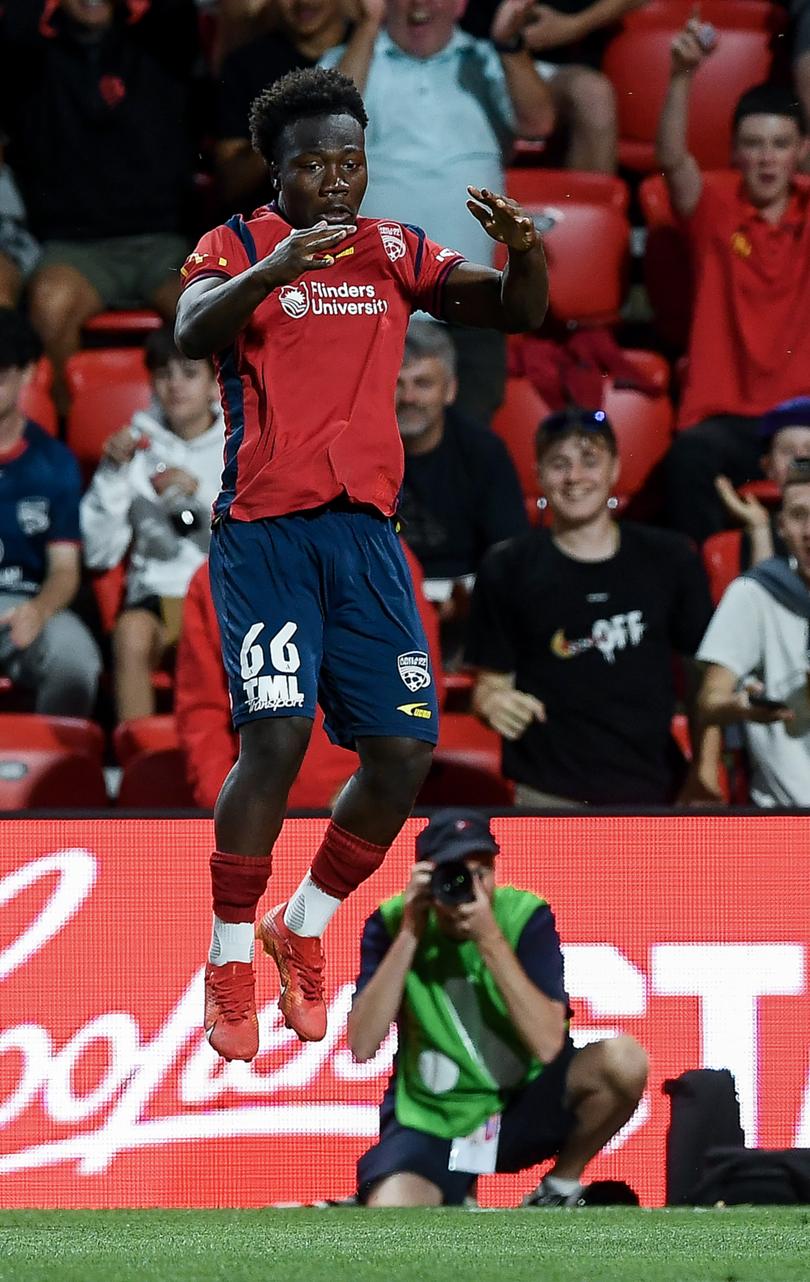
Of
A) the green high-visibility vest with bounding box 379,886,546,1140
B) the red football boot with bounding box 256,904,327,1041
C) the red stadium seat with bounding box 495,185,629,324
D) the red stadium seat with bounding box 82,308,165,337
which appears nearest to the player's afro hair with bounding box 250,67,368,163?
the red football boot with bounding box 256,904,327,1041

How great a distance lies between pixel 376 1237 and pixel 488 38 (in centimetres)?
602

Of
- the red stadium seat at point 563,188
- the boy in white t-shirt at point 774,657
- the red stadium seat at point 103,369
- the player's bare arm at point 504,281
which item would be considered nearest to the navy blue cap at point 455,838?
the boy in white t-shirt at point 774,657

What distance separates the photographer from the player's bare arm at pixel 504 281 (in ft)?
13.2

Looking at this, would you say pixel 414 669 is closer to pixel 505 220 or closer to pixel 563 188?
pixel 505 220

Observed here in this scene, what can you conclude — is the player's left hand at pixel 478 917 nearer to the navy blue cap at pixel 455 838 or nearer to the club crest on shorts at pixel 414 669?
the navy blue cap at pixel 455 838

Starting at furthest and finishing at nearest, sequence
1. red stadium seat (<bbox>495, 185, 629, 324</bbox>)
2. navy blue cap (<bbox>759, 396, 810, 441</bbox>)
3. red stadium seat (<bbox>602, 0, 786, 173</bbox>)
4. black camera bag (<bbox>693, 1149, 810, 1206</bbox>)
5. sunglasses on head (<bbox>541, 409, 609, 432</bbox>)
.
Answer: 1. red stadium seat (<bbox>602, 0, 786, 173</bbox>)
2. red stadium seat (<bbox>495, 185, 629, 324</bbox>)
3. navy blue cap (<bbox>759, 396, 810, 441</bbox>)
4. sunglasses on head (<bbox>541, 409, 609, 432</bbox>)
5. black camera bag (<bbox>693, 1149, 810, 1206</bbox>)

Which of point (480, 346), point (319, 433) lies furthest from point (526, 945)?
point (480, 346)

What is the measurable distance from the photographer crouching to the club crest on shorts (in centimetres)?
110

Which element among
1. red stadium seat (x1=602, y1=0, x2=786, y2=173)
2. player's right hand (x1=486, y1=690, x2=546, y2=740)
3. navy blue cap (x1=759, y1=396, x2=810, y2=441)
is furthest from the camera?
red stadium seat (x1=602, y1=0, x2=786, y2=173)

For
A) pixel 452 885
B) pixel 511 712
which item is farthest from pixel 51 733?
pixel 452 885

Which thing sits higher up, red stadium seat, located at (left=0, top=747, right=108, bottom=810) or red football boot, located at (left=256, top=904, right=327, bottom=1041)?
red football boot, located at (left=256, top=904, right=327, bottom=1041)

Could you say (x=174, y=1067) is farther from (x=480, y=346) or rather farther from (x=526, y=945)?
(x=480, y=346)

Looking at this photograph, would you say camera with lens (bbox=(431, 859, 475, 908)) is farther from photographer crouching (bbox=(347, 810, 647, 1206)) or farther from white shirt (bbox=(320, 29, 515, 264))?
white shirt (bbox=(320, 29, 515, 264))

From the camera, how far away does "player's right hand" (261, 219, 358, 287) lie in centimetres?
380
